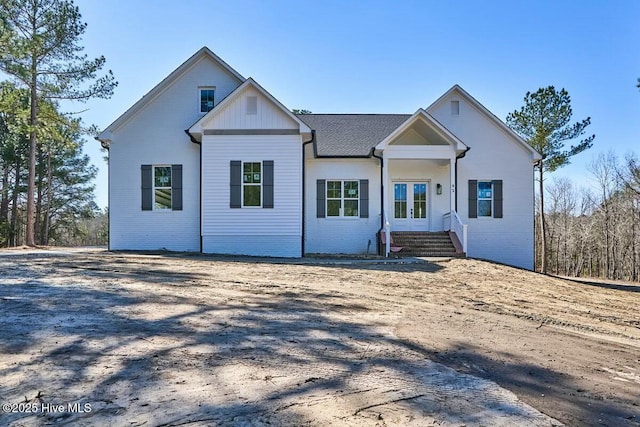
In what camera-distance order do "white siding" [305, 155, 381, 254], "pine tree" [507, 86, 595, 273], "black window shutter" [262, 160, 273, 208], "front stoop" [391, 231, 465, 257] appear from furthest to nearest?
"pine tree" [507, 86, 595, 273] → "white siding" [305, 155, 381, 254] → "front stoop" [391, 231, 465, 257] → "black window shutter" [262, 160, 273, 208]

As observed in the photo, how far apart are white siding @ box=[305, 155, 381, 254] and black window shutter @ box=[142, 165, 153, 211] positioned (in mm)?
5426

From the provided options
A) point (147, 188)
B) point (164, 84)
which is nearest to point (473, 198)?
point (147, 188)

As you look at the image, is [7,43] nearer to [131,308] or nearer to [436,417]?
[131,308]

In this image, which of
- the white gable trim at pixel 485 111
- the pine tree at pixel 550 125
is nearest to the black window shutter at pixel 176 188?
the white gable trim at pixel 485 111

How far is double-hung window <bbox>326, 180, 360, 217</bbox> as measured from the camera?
15219 mm

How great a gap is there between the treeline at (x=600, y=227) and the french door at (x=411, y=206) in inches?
712

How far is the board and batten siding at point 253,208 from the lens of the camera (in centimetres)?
1303

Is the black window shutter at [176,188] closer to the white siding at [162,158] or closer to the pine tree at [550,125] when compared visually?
the white siding at [162,158]

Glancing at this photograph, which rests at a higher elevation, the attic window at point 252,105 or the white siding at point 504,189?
the attic window at point 252,105

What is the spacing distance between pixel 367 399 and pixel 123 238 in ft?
44.1

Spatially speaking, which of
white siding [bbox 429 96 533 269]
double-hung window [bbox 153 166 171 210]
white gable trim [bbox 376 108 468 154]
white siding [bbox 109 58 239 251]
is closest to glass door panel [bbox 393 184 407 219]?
white siding [bbox 429 96 533 269]

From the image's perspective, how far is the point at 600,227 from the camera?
100ft

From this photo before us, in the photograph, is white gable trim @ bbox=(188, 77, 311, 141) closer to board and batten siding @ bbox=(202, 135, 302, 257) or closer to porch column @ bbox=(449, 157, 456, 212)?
board and batten siding @ bbox=(202, 135, 302, 257)

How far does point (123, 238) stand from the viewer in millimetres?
14117
